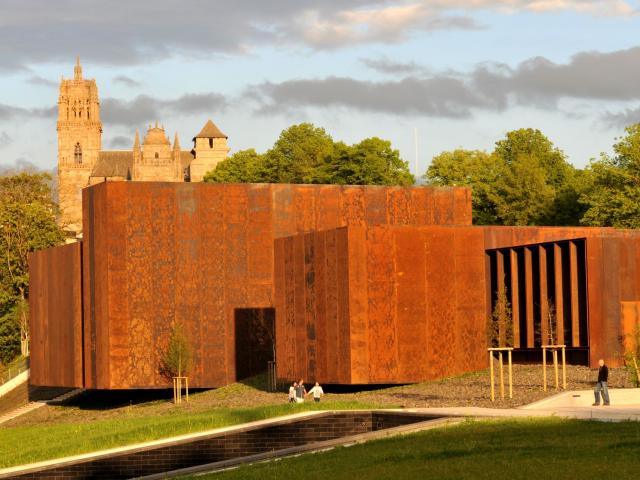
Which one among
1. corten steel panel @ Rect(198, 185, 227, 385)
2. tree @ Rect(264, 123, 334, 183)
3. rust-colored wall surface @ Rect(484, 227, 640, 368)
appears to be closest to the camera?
rust-colored wall surface @ Rect(484, 227, 640, 368)

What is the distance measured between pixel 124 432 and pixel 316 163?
64.8 metres

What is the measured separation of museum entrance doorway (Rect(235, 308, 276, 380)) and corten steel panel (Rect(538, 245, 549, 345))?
1067cm

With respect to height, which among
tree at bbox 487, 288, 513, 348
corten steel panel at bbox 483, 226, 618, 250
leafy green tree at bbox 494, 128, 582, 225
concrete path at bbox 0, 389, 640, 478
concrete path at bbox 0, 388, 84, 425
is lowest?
concrete path at bbox 0, 388, 84, 425

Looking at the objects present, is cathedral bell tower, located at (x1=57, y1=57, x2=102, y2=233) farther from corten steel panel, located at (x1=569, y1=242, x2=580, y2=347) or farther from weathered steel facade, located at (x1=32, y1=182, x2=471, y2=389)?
corten steel panel, located at (x1=569, y1=242, x2=580, y2=347)

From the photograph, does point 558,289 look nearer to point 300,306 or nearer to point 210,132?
point 300,306

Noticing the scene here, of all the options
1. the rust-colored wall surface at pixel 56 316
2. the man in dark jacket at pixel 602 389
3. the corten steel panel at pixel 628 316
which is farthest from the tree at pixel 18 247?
the man in dark jacket at pixel 602 389

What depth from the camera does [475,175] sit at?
9044 cm

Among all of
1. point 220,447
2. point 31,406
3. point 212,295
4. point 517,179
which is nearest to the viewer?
point 220,447

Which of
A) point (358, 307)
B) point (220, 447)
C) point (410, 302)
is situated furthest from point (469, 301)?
point (220, 447)

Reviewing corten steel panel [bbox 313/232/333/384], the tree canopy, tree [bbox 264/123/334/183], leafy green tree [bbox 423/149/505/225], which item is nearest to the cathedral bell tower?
the tree canopy

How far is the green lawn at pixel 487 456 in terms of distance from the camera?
18.4m

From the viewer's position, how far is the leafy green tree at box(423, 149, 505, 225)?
86.6m

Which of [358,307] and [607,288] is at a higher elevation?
[607,288]

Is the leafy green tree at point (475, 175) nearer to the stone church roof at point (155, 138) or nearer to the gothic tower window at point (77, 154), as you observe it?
the stone church roof at point (155, 138)
